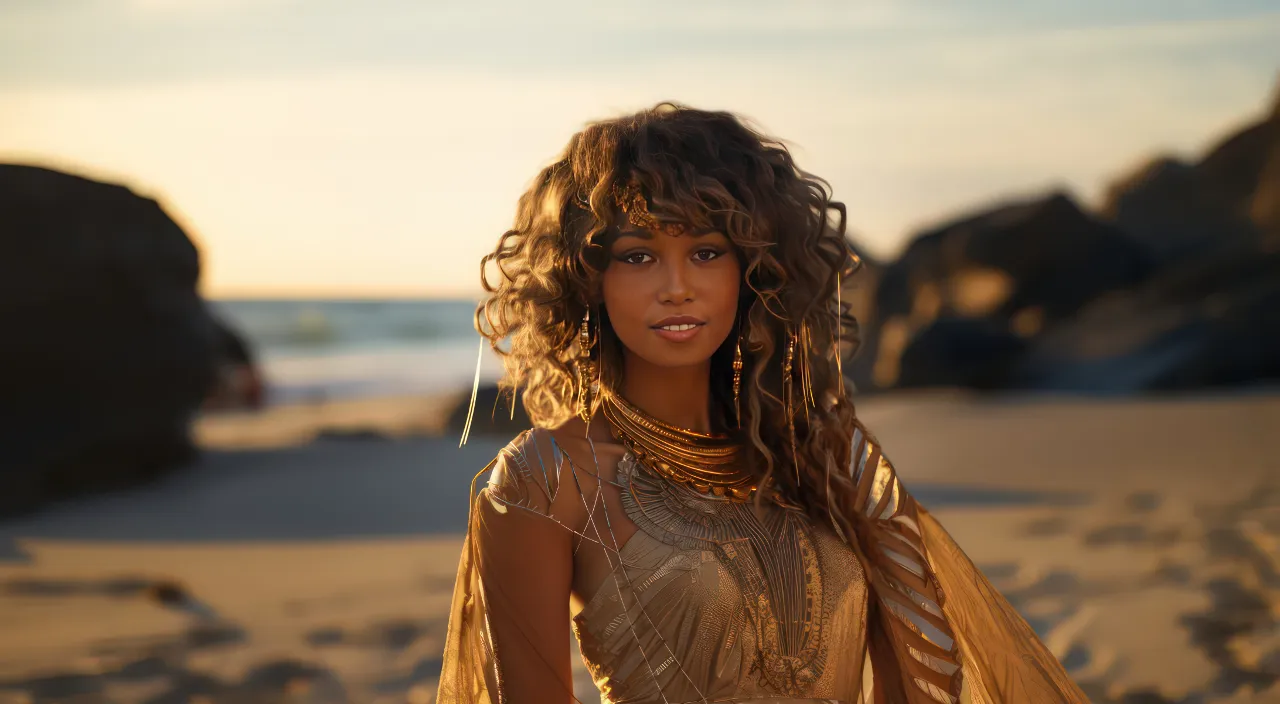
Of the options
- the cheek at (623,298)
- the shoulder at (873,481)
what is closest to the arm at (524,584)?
the cheek at (623,298)

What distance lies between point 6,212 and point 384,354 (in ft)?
88.2

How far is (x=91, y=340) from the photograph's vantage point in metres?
8.61

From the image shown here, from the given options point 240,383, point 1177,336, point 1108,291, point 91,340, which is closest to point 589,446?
point 91,340

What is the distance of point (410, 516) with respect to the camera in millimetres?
8062

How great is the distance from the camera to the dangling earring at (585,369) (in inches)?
91.0

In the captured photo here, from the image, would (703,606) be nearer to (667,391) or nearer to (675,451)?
(675,451)

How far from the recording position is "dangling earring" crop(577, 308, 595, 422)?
2.31 metres

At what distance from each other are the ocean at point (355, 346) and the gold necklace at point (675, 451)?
1322 cm

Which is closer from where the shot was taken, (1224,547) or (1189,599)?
(1189,599)

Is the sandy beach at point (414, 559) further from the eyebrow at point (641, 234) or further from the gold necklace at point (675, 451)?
the eyebrow at point (641, 234)

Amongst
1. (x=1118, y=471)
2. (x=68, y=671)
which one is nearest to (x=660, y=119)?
(x=68, y=671)

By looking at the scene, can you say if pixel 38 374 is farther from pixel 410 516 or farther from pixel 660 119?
pixel 660 119

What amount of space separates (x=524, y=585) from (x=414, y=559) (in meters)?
4.96

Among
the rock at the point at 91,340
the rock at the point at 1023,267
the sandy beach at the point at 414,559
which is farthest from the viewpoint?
the rock at the point at 1023,267
